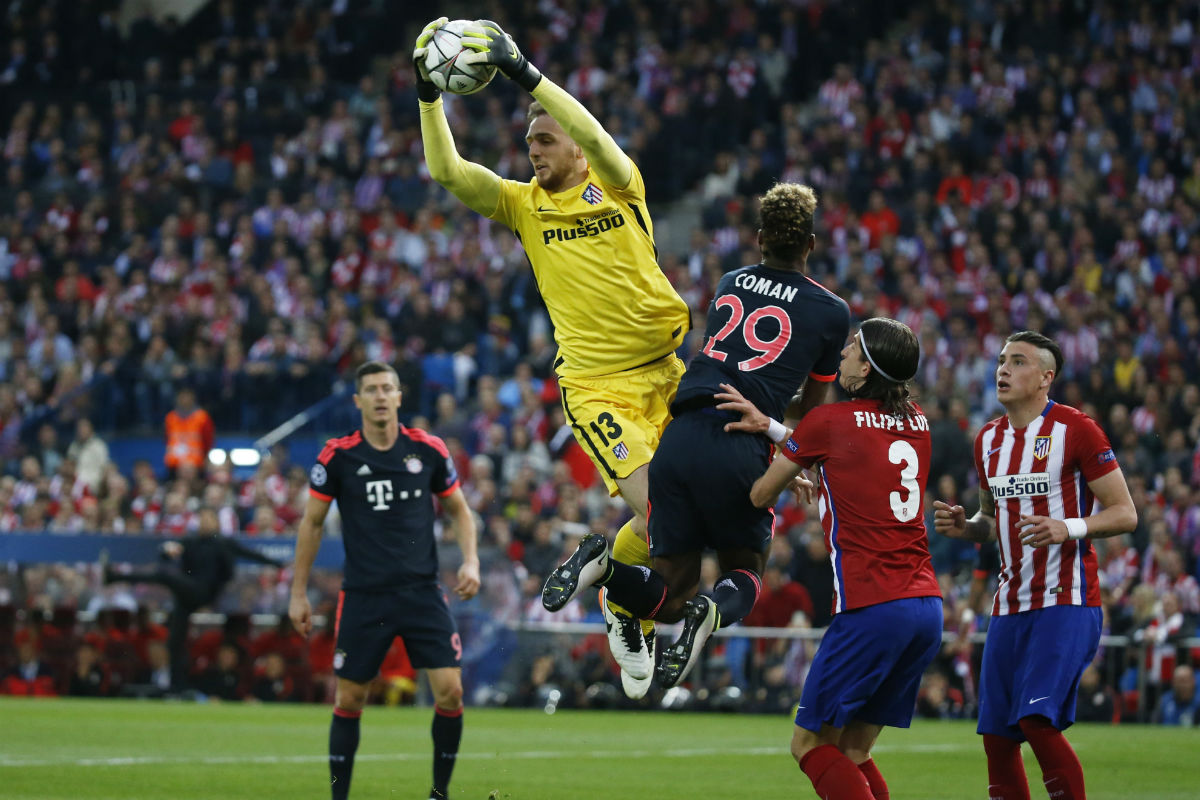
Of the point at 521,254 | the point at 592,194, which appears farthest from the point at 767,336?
the point at 521,254

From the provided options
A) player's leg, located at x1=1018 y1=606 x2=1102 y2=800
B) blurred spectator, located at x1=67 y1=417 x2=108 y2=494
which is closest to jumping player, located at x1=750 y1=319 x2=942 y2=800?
player's leg, located at x1=1018 y1=606 x2=1102 y2=800

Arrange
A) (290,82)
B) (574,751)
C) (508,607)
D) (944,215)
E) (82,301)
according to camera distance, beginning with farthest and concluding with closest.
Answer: (290,82), (82,301), (944,215), (508,607), (574,751)

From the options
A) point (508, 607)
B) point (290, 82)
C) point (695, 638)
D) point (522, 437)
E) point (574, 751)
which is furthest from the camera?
point (290, 82)

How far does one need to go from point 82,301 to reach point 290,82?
6.48 metres

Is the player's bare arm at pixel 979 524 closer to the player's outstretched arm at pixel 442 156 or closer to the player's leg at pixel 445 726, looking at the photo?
the player's outstretched arm at pixel 442 156

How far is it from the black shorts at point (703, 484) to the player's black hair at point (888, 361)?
58 centimetres

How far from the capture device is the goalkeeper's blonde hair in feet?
24.4

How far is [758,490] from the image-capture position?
725 cm

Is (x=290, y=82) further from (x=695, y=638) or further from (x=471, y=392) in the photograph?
(x=695, y=638)

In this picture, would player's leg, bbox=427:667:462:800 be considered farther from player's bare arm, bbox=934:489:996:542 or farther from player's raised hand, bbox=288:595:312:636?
player's bare arm, bbox=934:489:996:542

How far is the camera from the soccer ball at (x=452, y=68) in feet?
24.4

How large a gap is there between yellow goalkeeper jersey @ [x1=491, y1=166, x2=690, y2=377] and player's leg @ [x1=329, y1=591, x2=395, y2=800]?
2.84 m

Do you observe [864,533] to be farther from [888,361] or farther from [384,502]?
[384,502]

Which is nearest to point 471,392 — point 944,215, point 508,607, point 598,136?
point 508,607
